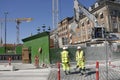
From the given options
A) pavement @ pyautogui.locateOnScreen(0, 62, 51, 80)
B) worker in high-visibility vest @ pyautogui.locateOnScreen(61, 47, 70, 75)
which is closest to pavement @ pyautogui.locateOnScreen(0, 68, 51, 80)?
pavement @ pyautogui.locateOnScreen(0, 62, 51, 80)

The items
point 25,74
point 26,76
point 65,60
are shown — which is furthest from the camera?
point 25,74

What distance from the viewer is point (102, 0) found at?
227 ft

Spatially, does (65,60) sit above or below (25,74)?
above

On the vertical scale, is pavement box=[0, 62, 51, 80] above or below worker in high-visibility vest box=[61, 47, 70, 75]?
below

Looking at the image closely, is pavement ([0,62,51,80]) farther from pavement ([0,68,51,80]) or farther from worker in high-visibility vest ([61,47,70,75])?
worker in high-visibility vest ([61,47,70,75])

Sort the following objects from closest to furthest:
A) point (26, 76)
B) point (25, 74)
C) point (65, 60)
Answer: point (65, 60) < point (26, 76) < point (25, 74)

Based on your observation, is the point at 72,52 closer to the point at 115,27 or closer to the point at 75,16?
the point at 75,16

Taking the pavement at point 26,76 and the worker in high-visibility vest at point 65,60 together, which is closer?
the pavement at point 26,76

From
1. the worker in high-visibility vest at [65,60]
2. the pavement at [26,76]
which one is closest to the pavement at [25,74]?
the pavement at [26,76]

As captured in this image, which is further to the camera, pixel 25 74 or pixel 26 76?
pixel 25 74

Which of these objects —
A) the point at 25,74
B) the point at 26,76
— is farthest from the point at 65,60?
the point at 25,74

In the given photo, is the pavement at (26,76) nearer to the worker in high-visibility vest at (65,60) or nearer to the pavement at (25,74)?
the pavement at (25,74)

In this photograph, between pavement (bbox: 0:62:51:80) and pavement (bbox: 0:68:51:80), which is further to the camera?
pavement (bbox: 0:62:51:80)

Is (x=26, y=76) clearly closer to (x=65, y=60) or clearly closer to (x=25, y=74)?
(x=25, y=74)
